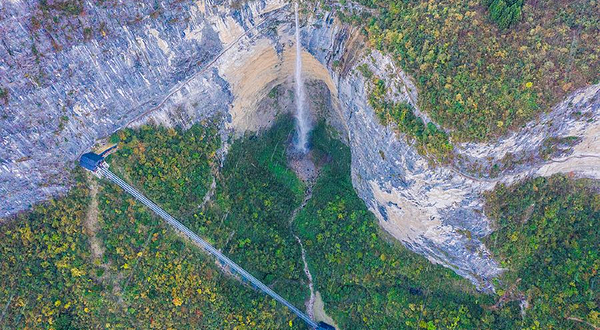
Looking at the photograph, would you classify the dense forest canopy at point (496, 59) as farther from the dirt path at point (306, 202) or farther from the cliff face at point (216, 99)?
the dirt path at point (306, 202)

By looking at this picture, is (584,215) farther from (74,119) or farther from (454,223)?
(74,119)

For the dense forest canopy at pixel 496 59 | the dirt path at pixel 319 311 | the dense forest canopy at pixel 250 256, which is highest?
the dense forest canopy at pixel 496 59

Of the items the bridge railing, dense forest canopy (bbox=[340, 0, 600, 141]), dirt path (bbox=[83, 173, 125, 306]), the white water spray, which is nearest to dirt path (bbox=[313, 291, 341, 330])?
the bridge railing

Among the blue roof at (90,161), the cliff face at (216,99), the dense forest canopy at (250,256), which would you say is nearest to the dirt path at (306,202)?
the dense forest canopy at (250,256)

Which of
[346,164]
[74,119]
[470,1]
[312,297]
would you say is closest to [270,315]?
[312,297]

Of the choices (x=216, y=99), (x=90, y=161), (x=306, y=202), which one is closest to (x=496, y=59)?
(x=216, y=99)

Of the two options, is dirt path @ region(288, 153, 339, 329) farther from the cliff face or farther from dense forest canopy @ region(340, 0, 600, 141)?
dense forest canopy @ region(340, 0, 600, 141)
